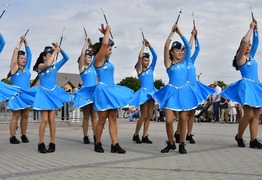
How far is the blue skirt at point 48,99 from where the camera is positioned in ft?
23.5

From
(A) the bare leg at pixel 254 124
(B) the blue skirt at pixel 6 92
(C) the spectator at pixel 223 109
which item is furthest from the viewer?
(C) the spectator at pixel 223 109

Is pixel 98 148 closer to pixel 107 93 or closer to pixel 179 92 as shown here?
pixel 107 93

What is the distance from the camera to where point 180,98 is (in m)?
7.07

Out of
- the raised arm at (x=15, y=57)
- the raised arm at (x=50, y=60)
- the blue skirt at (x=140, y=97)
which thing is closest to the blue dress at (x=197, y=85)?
the blue skirt at (x=140, y=97)

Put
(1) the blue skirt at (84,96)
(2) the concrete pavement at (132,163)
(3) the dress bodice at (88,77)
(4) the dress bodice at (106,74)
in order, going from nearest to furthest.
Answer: (2) the concrete pavement at (132,163), (4) the dress bodice at (106,74), (1) the blue skirt at (84,96), (3) the dress bodice at (88,77)

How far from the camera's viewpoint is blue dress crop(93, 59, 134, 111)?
23.0ft

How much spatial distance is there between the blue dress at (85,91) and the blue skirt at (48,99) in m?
0.43

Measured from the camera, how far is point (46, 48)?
25.1ft

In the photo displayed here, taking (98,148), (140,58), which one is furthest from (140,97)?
(98,148)

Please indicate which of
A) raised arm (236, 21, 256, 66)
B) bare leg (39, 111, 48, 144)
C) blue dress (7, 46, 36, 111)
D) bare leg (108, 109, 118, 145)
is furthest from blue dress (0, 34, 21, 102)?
raised arm (236, 21, 256, 66)

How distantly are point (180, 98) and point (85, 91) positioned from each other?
78.0 inches

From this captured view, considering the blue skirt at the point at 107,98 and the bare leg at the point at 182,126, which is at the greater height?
the blue skirt at the point at 107,98

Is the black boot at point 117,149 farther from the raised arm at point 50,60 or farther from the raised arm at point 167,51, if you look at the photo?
the raised arm at point 50,60

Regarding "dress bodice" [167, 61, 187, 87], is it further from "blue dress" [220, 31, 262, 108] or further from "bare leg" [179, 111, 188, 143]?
"blue dress" [220, 31, 262, 108]
